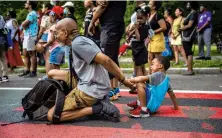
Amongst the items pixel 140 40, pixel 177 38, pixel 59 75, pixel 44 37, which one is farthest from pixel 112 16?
pixel 177 38

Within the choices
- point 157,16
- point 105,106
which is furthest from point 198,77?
point 105,106

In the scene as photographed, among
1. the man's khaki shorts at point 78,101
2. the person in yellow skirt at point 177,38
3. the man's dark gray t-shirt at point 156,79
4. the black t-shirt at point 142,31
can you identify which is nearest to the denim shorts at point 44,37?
the black t-shirt at point 142,31

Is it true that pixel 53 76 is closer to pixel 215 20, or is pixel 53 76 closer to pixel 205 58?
pixel 205 58

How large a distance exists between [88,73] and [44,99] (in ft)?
2.16

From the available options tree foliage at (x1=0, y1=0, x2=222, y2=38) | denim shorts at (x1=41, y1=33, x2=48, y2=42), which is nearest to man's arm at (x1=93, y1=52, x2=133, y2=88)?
denim shorts at (x1=41, y1=33, x2=48, y2=42)

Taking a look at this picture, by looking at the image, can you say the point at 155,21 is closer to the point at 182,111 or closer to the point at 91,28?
the point at 91,28

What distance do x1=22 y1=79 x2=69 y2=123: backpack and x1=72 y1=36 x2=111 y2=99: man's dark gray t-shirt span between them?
0.27 meters

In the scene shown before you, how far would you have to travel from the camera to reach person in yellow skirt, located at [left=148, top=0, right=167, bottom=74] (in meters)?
6.86

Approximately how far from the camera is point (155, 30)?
22.9 ft

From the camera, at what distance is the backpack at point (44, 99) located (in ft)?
13.9

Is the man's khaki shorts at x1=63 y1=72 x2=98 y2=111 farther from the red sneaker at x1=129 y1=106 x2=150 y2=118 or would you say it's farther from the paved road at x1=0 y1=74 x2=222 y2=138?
the red sneaker at x1=129 y1=106 x2=150 y2=118

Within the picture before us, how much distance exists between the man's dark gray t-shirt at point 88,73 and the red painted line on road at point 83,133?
45 centimetres

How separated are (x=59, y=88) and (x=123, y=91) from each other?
236cm

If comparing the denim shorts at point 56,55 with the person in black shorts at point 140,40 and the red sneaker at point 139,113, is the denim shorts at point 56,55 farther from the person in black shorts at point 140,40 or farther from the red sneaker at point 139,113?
the red sneaker at point 139,113
